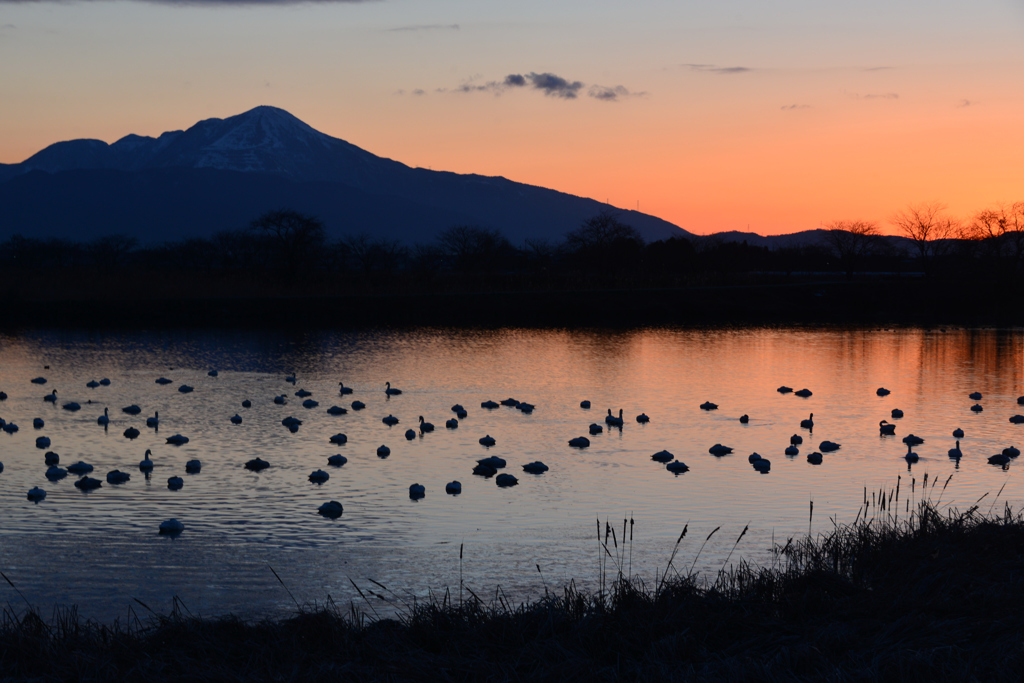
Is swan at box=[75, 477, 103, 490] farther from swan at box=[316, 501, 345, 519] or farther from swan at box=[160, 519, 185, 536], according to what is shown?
swan at box=[316, 501, 345, 519]

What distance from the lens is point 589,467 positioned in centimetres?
1939

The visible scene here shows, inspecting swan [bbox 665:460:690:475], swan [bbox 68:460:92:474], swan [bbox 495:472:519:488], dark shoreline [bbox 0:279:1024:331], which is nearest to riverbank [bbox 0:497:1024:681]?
swan [bbox 495:472:519:488]

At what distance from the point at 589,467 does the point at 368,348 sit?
27726 millimetres

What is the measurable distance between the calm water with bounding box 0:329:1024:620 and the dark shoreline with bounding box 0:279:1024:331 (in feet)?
64.4

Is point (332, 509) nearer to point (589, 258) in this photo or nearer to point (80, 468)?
point (80, 468)

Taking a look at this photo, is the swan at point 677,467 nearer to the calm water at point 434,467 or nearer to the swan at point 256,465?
the calm water at point 434,467

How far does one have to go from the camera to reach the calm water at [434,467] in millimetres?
12617

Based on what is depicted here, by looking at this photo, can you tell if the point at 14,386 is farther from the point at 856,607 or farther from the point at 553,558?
the point at 856,607

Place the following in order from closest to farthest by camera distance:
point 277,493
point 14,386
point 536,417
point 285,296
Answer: point 277,493, point 536,417, point 14,386, point 285,296

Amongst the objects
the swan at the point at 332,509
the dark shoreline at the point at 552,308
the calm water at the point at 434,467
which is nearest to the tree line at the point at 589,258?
the dark shoreline at the point at 552,308

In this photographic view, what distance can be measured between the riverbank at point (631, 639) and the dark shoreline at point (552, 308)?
51.0 m

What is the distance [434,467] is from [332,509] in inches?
164

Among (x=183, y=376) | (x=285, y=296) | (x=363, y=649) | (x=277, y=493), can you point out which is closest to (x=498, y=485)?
(x=277, y=493)

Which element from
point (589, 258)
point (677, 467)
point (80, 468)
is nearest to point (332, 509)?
point (80, 468)
